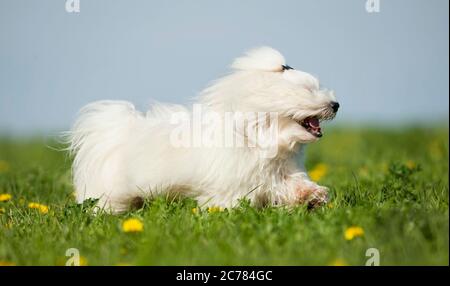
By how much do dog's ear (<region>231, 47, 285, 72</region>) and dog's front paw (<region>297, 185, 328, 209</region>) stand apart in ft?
3.17

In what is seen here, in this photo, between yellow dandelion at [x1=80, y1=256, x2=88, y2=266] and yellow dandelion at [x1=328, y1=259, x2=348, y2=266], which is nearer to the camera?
yellow dandelion at [x1=328, y1=259, x2=348, y2=266]

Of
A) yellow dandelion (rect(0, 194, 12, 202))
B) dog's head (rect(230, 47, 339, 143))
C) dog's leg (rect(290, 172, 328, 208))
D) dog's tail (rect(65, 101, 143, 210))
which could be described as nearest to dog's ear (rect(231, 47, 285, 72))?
dog's head (rect(230, 47, 339, 143))

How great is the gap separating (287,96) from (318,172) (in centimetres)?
312

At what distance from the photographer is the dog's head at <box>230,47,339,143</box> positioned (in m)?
5.33

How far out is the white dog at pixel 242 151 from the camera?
533 cm

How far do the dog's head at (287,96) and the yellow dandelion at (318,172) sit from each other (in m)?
2.54

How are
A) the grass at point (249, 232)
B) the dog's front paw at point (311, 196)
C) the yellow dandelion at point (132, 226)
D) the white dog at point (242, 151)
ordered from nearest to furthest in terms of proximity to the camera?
the grass at point (249, 232), the yellow dandelion at point (132, 226), the white dog at point (242, 151), the dog's front paw at point (311, 196)

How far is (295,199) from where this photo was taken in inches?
214

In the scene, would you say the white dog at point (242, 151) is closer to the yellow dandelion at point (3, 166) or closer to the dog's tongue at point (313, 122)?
the dog's tongue at point (313, 122)

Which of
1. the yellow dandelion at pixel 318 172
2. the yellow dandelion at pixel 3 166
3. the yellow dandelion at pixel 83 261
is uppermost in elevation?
the yellow dandelion at pixel 83 261

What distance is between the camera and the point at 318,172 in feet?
27.3

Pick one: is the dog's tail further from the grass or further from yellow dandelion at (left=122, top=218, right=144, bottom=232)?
yellow dandelion at (left=122, top=218, right=144, bottom=232)

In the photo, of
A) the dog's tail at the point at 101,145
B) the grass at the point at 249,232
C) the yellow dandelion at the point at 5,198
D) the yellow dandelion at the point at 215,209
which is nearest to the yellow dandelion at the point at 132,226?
the grass at the point at 249,232

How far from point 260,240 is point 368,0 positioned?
2.38m
